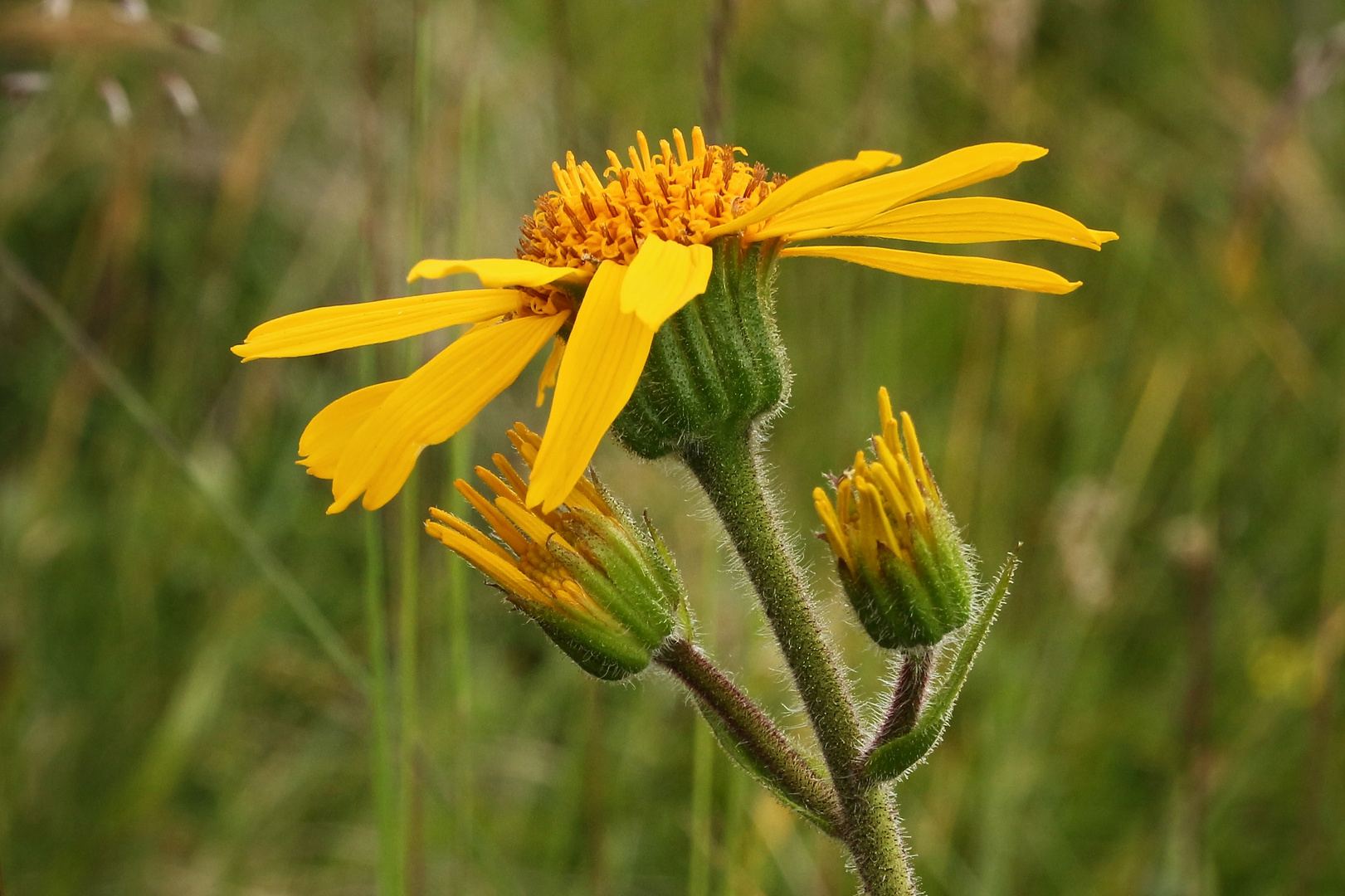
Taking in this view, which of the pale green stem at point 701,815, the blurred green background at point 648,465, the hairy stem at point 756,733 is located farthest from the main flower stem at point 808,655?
the blurred green background at point 648,465

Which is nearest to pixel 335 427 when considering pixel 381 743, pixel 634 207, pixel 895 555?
pixel 634 207

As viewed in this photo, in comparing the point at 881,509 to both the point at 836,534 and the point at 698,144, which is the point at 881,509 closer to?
the point at 836,534

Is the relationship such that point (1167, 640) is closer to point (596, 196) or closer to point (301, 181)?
point (596, 196)

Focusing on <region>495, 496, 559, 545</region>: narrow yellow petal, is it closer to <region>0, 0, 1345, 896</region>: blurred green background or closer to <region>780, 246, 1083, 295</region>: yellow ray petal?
<region>780, 246, 1083, 295</region>: yellow ray petal

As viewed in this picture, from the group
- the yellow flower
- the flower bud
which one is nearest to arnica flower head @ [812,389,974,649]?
the yellow flower

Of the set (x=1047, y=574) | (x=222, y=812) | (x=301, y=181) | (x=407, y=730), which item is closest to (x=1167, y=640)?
(x=1047, y=574)

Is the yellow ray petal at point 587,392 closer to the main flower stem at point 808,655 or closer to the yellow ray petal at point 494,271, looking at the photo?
the yellow ray petal at point 494,271
